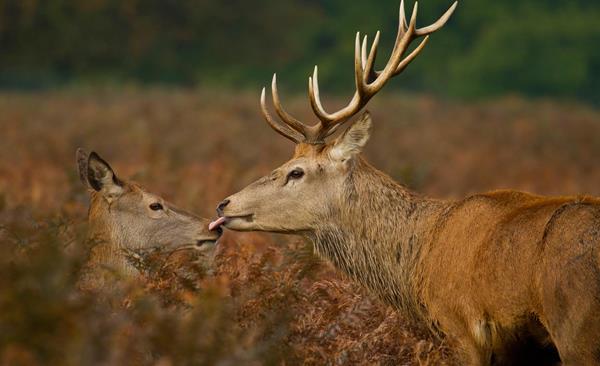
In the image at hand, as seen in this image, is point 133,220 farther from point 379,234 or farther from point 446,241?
point 446,241

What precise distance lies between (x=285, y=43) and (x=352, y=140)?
34307mm

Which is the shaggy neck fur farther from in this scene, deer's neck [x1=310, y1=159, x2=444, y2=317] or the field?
deer's neck [x1=310, y1=159, x2=444, y2=317]

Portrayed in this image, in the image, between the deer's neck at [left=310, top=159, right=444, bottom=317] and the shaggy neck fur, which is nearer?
the deer's neck at [left=310, top=159, right=444, bottom=317]

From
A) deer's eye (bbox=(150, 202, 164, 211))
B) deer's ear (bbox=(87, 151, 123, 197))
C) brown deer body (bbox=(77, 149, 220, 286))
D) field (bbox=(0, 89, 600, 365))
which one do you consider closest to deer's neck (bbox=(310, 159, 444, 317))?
field (bbox=(0, 89, 600, 365))

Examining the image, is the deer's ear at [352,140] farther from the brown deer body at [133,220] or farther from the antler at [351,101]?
the brown deer body at [133,220]

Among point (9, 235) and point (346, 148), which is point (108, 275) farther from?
point (346, 148)

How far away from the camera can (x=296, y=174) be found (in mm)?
7461

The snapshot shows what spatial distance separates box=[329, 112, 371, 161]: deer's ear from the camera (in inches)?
287

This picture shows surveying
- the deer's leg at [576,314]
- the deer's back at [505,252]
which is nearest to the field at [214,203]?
the deer's back at [505,252]

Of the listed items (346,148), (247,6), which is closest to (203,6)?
(247,6)

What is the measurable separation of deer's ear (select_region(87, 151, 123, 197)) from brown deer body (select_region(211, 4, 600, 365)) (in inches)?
42.9

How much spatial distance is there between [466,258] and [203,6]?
3362 centimetres

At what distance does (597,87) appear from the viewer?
2080 inches

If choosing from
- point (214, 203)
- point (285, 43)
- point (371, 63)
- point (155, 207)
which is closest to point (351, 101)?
point (371, 63)
